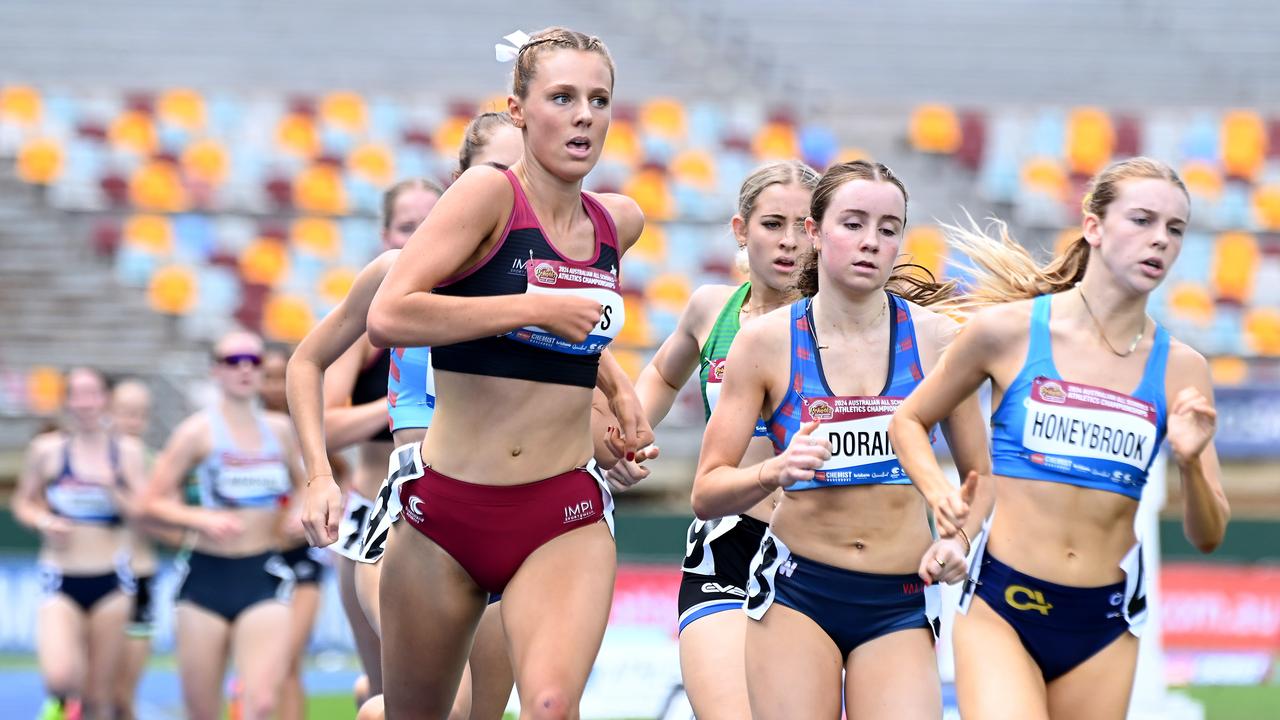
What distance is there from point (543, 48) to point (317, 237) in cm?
1509

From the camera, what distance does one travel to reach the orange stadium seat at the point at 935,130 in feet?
70.8

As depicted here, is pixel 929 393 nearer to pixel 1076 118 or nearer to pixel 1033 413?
pixel 1033 413

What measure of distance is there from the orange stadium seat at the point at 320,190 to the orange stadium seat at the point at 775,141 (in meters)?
5.20

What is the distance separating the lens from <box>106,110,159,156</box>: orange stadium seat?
19.9 m

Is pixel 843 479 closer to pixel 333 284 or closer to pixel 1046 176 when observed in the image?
pixel 333 284

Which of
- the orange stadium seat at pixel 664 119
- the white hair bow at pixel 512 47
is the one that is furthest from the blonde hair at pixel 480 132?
the orange stadium seat at pixel 664 119

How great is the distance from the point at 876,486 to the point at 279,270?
15115mm

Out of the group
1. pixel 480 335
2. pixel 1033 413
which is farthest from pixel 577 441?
pixel 1033 413

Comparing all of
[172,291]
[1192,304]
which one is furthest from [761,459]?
[1192,304]

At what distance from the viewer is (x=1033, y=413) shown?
→ 459 cm

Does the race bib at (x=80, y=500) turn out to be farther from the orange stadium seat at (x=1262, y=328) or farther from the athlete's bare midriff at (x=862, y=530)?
the orange stadium seat at (x=1262, y=328)

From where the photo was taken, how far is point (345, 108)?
20406 millimetres

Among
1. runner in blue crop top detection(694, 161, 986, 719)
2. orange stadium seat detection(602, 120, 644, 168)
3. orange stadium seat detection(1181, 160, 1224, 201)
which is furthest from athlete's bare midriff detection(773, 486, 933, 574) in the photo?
orange stadium seat detection(1181, 160, 1224, 201)

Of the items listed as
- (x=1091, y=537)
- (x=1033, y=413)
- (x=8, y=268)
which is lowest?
(x=8, y=268)
